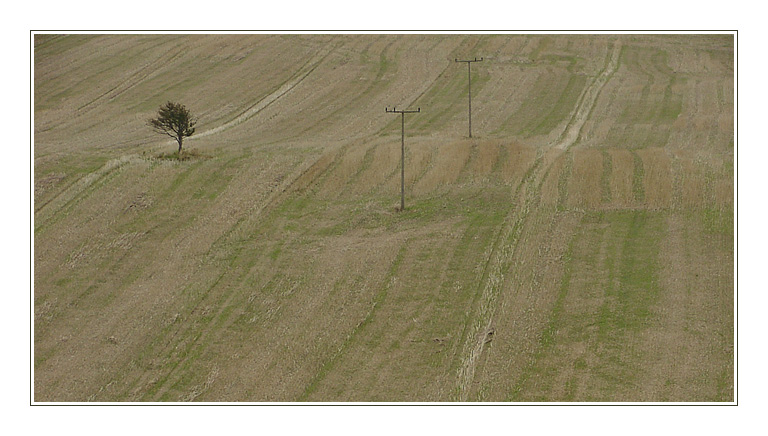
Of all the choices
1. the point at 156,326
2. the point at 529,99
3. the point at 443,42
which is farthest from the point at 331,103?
the point at 156,326

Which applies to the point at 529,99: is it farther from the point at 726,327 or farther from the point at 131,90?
the point at 726,327

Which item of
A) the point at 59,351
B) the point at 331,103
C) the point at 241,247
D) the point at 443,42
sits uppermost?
the point at 443,42

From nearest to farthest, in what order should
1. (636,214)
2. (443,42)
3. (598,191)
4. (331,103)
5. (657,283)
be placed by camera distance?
(657,283) < (636,214) < (598,191) < (331,103) < (443,42)

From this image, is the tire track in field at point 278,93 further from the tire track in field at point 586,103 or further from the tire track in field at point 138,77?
the tire track in field at point 586,103

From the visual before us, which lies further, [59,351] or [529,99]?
[529,99]

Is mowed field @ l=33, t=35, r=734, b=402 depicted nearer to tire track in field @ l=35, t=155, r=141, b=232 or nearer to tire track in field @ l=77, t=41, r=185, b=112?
tire track in field @ l=35, t=155, r=141, b=232

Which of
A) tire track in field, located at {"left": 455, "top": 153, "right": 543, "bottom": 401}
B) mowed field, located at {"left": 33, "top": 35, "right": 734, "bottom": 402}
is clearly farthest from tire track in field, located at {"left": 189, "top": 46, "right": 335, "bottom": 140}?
tire track in field, located at {"left": 455, "top": 153, "right": 543, "bottom": 401}

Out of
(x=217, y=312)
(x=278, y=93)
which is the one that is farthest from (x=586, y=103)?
(x=217, y=312)

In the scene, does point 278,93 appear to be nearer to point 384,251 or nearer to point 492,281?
point 384,251
